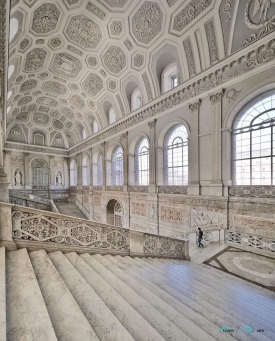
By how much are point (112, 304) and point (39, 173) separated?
22.4 meters

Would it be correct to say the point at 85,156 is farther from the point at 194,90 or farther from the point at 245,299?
the point at 245,299

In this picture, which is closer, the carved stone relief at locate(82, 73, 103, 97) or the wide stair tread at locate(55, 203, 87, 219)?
the carved stone relief at locate(82, 73, 103, 97)

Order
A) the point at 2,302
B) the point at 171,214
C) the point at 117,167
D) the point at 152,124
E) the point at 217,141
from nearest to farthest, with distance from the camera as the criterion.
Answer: the point at 2,302 < the point at 217,141 < the point at 171,214 < the point at 152,124 < the point at 117,167

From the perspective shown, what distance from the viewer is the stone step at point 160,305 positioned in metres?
2.05

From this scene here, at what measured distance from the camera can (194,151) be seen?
9.19 metres

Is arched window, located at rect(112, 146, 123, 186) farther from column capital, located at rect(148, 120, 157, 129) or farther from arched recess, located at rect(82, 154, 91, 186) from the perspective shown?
arched recess, located at rect(82, 154, 91, 186)

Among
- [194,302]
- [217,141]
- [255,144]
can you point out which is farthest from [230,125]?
[194,302]

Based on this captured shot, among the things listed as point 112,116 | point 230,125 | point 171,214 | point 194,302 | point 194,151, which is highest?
point 112,116

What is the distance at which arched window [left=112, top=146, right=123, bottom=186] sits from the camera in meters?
15.5

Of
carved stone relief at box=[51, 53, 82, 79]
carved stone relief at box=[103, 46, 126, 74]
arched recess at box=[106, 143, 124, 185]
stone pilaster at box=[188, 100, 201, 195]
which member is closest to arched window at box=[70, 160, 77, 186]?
arched recess at box=[106, 143, 124, 185]

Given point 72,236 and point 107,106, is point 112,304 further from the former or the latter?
point 107,106

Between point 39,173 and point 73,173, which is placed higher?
point 39,173

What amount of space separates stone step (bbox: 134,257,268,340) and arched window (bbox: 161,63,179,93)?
10178 millimetres

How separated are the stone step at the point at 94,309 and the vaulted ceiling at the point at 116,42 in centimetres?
974
